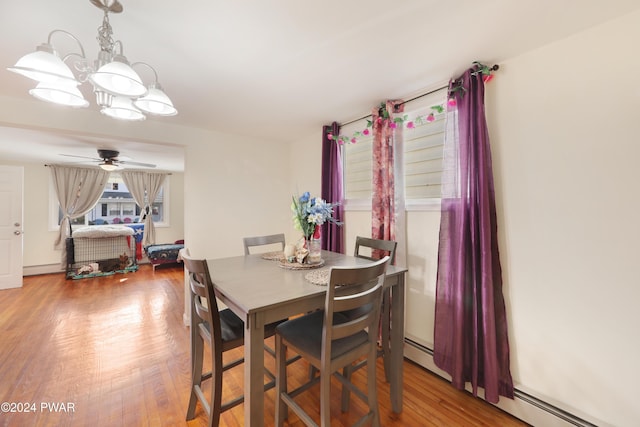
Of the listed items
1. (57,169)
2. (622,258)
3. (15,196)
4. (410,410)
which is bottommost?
(410,410)

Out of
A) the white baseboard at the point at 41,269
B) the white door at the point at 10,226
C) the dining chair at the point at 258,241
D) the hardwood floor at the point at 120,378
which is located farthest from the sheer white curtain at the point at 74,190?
the dining chair at the point at 258,241

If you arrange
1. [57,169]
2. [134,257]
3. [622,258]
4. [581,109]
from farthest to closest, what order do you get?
[134,257] < [57,169] < [581,109] < [622,258]

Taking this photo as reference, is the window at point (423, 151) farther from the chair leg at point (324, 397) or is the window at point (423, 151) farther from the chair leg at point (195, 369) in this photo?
the chair leg at point (195, 369)

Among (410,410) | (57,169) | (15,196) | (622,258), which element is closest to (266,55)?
(622,258)

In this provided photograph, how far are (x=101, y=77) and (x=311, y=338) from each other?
1.60 metres

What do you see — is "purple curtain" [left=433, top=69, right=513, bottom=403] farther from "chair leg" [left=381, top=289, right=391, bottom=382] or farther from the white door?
the white door

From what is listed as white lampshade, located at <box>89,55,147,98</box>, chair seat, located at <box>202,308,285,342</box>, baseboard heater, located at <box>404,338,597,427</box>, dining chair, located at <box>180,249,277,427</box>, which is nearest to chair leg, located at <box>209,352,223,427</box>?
dining chair, located at <box>180,249,277,427</box>

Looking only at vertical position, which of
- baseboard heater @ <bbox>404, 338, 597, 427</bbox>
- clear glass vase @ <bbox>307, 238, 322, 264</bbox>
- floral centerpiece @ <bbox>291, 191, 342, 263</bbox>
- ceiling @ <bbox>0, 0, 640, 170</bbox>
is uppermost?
ceiling @ <bbox>0, 0, 640, 170</bbox>

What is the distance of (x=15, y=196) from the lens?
408cm

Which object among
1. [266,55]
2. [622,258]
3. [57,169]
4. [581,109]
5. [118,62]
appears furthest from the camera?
[57,169]

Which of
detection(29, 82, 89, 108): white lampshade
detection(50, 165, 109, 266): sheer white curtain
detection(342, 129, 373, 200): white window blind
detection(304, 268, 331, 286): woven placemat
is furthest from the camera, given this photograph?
detection(50, 165, 109, 266): sheer white curtain

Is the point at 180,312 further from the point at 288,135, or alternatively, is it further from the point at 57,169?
the point at 57,169

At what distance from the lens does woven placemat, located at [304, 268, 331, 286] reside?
1.49 meters

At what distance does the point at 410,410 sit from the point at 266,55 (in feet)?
8.28
